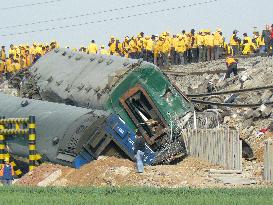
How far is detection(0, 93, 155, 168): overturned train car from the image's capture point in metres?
24.7

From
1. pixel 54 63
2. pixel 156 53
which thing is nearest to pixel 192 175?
pixel 54 63

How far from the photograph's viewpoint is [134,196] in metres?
18.6

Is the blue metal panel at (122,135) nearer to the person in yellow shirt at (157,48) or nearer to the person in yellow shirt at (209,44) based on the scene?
the person in yellow shirt at (209,44)

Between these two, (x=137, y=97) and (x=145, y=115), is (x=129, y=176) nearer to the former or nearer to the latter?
(x=145, y=115)

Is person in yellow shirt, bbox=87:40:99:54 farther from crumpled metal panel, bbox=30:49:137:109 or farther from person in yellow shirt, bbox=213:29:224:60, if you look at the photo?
crumpled metal panel, bbox=30:49:137:109

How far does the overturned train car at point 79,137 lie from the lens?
2466 cm

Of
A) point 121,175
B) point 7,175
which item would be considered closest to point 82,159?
point 121,175

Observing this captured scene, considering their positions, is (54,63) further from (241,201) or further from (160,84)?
(241,201)

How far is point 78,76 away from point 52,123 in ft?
13.8

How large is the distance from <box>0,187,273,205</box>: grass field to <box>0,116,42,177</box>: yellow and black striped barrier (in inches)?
217

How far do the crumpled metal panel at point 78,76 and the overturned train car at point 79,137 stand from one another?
1334 mm

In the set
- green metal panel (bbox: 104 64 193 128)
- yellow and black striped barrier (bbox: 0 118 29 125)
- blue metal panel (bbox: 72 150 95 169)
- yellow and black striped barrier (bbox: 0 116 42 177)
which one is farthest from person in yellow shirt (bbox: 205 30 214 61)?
blue metal panel (bbox: 72 150 95 169)

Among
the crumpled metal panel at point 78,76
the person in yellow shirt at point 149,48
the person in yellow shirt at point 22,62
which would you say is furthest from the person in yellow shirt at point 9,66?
the crumpled metal panel at point 78,76

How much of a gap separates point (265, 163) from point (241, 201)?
554 centimetres
